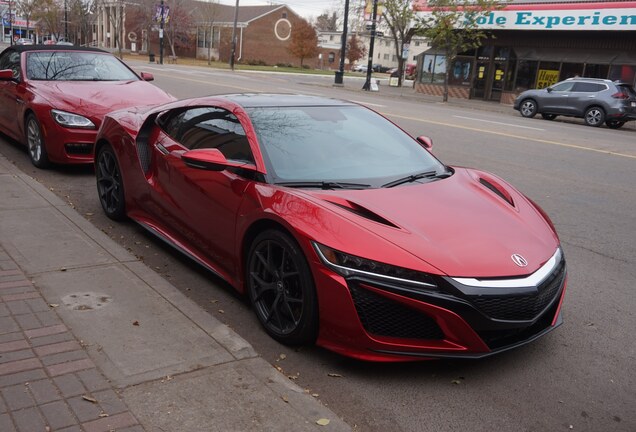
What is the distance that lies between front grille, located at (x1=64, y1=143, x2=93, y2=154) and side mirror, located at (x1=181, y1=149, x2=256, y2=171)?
3874 mm

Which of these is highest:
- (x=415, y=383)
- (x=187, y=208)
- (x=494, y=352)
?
(x=187, y=208)

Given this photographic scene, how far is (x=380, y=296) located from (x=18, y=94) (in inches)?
275

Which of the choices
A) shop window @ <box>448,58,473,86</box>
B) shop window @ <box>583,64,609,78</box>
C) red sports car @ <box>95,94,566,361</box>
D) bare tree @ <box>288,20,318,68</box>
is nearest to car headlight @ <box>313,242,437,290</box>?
red sports car @ <box>95,94,566,361</box>

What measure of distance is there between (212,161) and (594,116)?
21403 millimetres

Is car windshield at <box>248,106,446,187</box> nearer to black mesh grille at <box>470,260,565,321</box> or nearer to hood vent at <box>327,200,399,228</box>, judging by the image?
hood vent at <box>327,200,399,228</box>

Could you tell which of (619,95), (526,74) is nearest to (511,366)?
(619,95)

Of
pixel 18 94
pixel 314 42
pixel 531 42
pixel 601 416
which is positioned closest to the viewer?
pixel 601 416

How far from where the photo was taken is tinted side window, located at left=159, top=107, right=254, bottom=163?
14.4 feet

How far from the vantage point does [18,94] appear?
27.1ft

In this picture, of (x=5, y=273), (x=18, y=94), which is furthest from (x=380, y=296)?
(x=18, y=94)

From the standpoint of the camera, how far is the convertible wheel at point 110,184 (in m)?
5.90

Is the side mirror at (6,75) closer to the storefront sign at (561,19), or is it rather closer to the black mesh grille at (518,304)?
the black mesh grille at (518,304)

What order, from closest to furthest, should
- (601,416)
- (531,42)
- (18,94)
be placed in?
1. (601,416)
2. (18,94)
3. (531,42)

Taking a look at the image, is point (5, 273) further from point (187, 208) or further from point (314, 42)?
point (314, 42)
